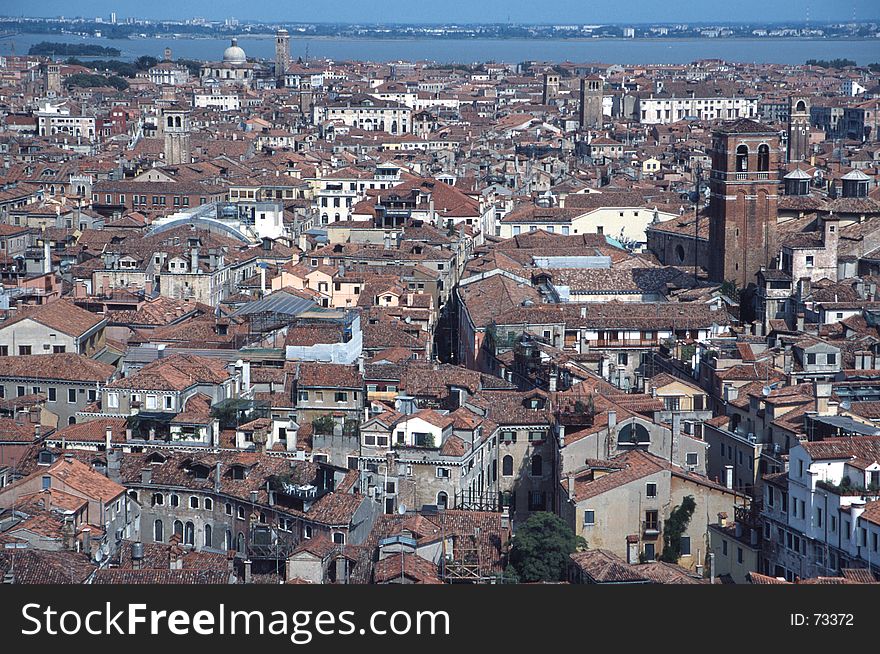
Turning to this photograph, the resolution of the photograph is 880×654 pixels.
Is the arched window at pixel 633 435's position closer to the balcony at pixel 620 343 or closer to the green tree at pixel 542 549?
the green tree at pixel 542 549

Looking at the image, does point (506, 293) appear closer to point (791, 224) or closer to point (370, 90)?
point (791, 224)

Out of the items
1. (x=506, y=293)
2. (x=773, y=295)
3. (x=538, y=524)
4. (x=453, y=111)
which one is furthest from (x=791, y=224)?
(x=453, y=111)

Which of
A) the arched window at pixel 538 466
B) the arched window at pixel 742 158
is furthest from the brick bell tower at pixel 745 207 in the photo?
the arched window at pixel 538 466

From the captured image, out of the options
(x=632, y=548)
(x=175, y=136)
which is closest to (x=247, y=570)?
(x=632, y=548)

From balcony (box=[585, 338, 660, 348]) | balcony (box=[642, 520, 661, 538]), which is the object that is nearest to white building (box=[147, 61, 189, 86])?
balcony (box=[585, 338, 660, 348])

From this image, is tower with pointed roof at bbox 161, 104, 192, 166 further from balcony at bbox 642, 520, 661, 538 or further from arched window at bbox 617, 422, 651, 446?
balcony at bbox 642, 520, 661, 538
